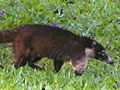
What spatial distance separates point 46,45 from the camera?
15.6ft

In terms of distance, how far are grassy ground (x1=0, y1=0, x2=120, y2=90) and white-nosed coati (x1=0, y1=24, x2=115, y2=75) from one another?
0.21 metres

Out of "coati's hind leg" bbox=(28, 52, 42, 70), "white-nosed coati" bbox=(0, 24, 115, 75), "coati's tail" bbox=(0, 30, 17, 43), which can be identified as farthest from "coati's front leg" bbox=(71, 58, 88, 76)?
"coati's tail" bbox=(0, 30, 17, 43)

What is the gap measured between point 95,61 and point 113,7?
6.17 ft

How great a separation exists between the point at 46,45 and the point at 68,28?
1652mm

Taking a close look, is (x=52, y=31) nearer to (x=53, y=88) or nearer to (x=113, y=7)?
(x=53, y=88)

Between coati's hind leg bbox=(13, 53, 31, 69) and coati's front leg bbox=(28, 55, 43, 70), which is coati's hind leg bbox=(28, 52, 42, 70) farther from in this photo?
coati's hind leg bbox=(13, 53, 31, 69)

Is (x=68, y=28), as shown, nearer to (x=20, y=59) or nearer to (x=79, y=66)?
(x=79, y=66)

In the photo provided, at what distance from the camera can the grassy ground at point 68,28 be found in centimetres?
438

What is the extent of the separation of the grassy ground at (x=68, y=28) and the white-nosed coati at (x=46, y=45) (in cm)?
21

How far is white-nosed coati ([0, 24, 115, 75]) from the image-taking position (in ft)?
15.3

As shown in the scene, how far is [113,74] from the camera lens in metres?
4.99

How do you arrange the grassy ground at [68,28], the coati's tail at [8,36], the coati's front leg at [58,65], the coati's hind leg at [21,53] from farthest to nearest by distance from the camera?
1. the coati's front leg at [58,65]
2. the coati's tail at [8,36]
3. the coati's hind leg at [21,53]
4. the grassy ground at [68,28]

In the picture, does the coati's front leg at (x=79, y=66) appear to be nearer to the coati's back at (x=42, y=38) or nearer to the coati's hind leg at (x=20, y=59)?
the coati's back at (x=42, y=38)

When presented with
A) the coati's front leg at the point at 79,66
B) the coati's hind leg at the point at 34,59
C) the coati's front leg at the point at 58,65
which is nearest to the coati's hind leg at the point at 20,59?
the coati's hind leg at the point at 34,59
